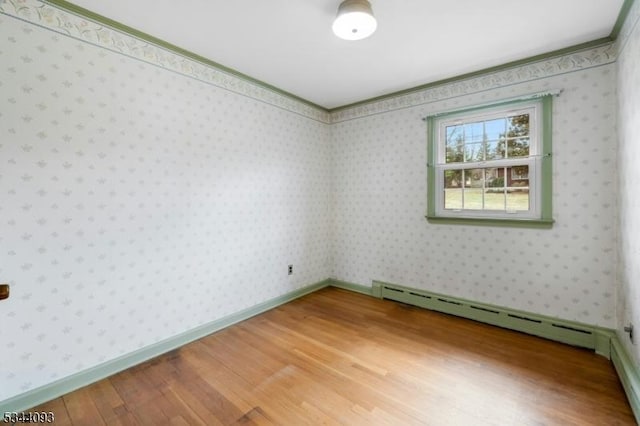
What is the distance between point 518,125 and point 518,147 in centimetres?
21

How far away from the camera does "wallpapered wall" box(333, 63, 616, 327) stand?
232 cm

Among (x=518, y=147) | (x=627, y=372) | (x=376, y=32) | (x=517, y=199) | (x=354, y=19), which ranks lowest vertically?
(x=627, y=372)

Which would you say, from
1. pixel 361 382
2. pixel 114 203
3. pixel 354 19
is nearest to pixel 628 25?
pixel 354 19

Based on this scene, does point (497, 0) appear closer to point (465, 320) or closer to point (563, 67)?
point (563, 67)

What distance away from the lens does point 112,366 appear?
2.06m

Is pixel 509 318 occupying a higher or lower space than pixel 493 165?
lower

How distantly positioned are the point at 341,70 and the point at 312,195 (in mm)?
1595

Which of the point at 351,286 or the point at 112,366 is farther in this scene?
the point at 351,286

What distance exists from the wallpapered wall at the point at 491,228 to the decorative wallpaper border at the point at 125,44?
1.48m

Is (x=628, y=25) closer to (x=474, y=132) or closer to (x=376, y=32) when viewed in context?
(x=474, y=132)

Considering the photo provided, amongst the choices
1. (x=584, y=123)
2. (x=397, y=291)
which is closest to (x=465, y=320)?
(x=397, y=291)

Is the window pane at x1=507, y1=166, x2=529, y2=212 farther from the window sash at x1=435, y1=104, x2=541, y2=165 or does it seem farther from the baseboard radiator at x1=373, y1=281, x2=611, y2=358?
the baseboard radiator at x1=373, y1=281, x2=611, y2=358

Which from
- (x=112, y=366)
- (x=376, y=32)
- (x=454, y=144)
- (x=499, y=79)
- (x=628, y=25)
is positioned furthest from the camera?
(x=454, y=144)

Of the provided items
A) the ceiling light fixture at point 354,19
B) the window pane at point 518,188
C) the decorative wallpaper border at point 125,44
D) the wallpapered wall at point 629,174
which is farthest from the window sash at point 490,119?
the decorative wallpaper border at point 125,44
